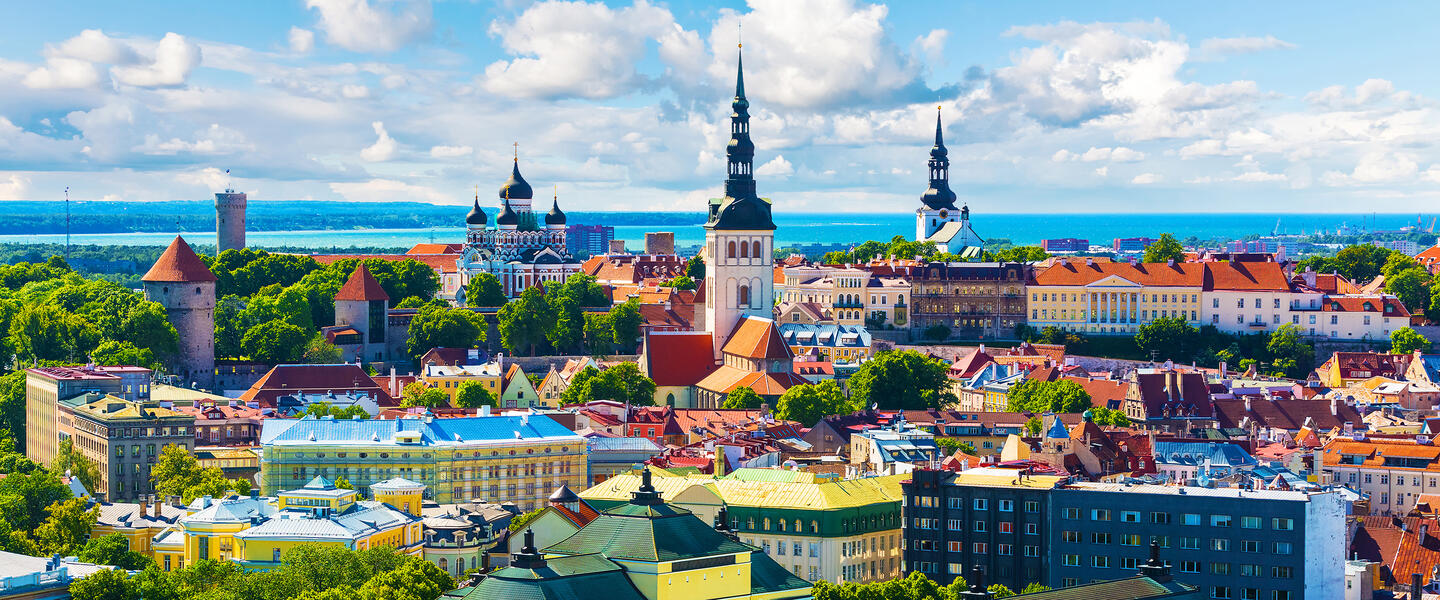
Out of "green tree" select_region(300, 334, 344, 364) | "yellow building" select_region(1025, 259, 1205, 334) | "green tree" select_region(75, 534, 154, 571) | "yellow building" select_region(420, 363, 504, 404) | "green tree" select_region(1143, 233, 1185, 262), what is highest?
"green tree" select_region(1143, 233, 1185, 262)

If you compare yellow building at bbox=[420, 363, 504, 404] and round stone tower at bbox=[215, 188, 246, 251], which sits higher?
round stone tower at bbox=[215, 188, 246, 251]

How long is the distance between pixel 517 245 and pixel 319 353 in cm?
3460

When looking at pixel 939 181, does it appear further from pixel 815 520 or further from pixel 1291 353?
pixel 815 520

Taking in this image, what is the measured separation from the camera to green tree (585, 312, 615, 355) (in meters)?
103

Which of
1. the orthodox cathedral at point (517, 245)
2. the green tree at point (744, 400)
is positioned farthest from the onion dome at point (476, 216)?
the green tree at point (744, 400)

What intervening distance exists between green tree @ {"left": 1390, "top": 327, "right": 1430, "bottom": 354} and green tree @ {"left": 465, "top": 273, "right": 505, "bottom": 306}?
41.6 m

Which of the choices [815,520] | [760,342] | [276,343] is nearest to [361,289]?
[276,343]

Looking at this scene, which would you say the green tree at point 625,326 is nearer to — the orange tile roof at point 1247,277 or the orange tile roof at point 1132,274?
the orange tile roof at point 1132,274

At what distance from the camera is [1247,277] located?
105 metres

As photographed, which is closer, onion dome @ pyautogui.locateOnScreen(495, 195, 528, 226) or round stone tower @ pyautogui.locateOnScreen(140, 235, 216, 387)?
round stone tower @ pyautogui.locateOnScreen(140, 235, 216, 387)

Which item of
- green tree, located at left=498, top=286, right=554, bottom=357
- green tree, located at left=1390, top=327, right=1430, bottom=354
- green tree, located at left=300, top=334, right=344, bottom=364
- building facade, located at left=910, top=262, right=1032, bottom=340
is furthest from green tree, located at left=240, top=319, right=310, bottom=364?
green tree, located at left=1390, top=327, right=1430, bottom=354

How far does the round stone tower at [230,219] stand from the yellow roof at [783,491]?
71.4m

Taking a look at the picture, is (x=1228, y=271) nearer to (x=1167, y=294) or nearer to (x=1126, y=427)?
(x=1167, y=294)

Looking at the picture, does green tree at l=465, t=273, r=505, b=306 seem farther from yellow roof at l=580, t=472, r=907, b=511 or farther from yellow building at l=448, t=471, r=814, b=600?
yellow building at l=448, t=471, r=814, b=600
